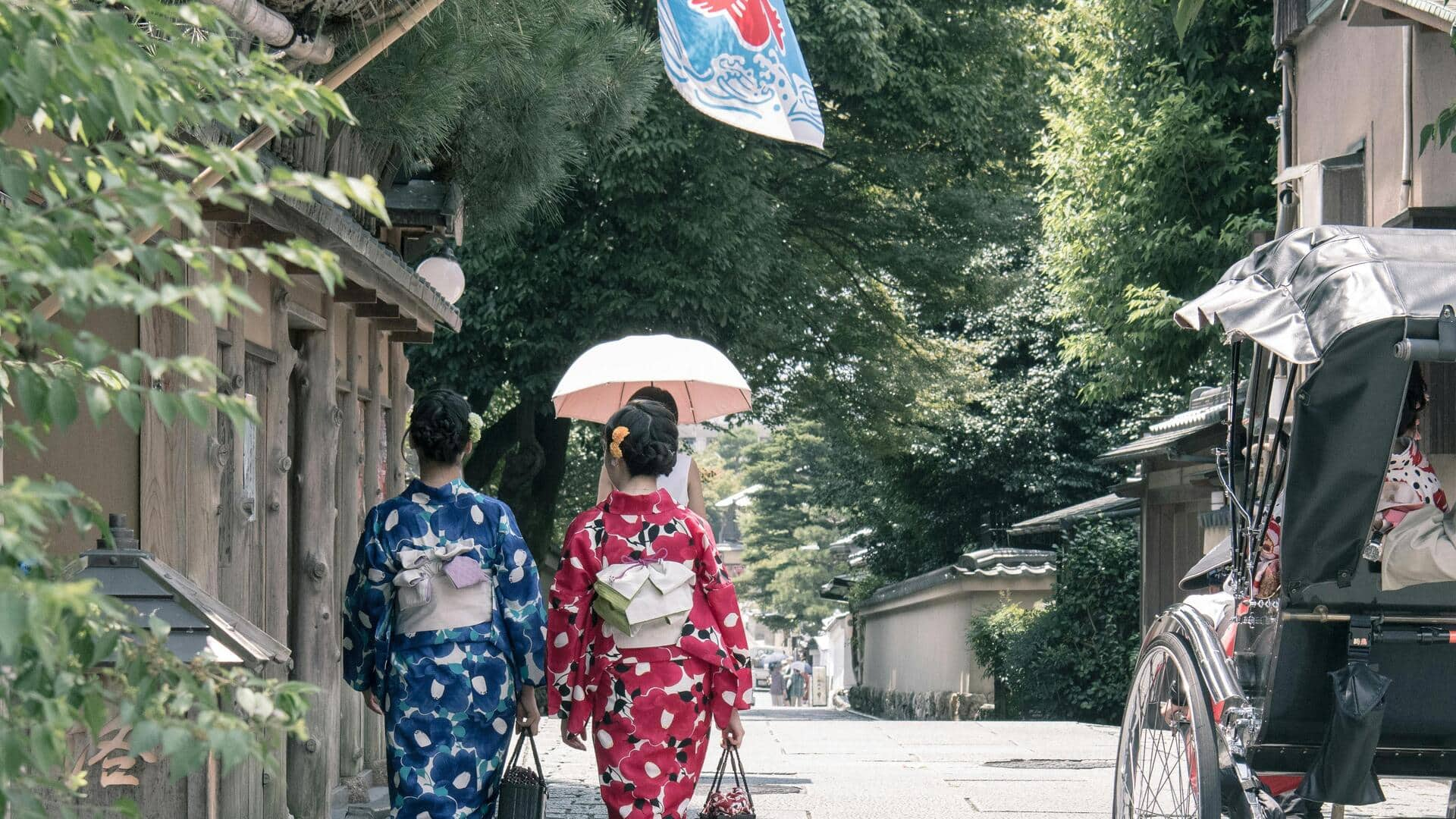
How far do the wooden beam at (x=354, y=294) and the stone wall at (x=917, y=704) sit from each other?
16896 mm

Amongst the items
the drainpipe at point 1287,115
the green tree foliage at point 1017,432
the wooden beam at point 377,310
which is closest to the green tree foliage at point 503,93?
the wooden beam at point 377,310

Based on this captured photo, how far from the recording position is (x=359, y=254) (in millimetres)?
7121

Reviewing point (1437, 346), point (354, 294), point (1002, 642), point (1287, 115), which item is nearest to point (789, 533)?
point (1002, 642)

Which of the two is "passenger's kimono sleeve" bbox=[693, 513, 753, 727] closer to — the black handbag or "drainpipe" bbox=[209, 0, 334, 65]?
the black handbag

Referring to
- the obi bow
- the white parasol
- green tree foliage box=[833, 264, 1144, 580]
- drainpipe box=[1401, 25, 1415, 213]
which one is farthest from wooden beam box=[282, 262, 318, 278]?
green tree foliage box=[833, 264, 1144, 580]

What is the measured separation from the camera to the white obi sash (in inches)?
199

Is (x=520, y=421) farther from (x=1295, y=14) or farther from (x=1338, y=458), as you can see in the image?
(x=1338, y=458)

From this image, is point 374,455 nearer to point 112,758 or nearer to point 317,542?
point 317,542

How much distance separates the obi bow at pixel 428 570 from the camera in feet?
16.5

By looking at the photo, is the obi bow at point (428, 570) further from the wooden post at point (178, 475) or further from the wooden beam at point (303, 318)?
the wooden beam at point (303, 318)

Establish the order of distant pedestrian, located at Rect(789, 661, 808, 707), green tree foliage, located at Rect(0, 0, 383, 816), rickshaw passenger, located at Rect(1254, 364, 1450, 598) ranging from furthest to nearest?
distant pedestrian, located at Rect(789, 661, 808, 707), rickshaw passenger, located at Rect(1254, 364, 1450, 598), green tree foliage, located at Rect(0, 0, 383, 816)

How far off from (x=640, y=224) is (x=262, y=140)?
40.1 feet

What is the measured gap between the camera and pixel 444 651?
504 cm

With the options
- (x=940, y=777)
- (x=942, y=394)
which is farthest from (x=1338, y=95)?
(x=942, y=394)
